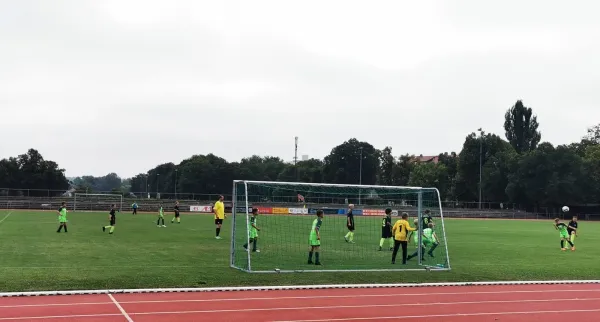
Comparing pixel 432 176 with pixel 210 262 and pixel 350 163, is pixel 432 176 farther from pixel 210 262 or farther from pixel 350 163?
pixel 210 262

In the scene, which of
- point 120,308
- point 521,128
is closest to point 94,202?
point 120,308

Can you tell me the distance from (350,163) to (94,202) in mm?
59637

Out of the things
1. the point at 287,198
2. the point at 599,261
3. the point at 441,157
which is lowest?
the point at 599,261

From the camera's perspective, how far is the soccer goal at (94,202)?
2547 inches

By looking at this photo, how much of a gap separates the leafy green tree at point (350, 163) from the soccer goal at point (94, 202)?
177 ft

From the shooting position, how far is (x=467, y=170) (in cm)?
9631

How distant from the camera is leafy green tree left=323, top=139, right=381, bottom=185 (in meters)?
113

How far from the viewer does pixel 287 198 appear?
30391mm

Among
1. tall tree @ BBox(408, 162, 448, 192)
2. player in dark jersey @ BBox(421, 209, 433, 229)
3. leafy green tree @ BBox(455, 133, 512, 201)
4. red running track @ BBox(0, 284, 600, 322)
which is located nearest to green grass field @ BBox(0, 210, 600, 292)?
red running track @ BBox(0, 284, 600, 322)

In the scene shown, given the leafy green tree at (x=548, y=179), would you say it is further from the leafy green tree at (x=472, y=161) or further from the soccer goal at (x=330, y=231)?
the soccer goal at (x=330, y=231)

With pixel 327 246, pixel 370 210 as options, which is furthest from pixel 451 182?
pixel 327 246

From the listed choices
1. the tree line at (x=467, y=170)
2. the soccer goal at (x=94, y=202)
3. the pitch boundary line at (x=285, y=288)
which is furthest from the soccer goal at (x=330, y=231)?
the tree line at (x=467, y=170)

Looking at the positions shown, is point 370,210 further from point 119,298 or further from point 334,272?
point 119,298

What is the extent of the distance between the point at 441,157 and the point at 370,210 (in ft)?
271
